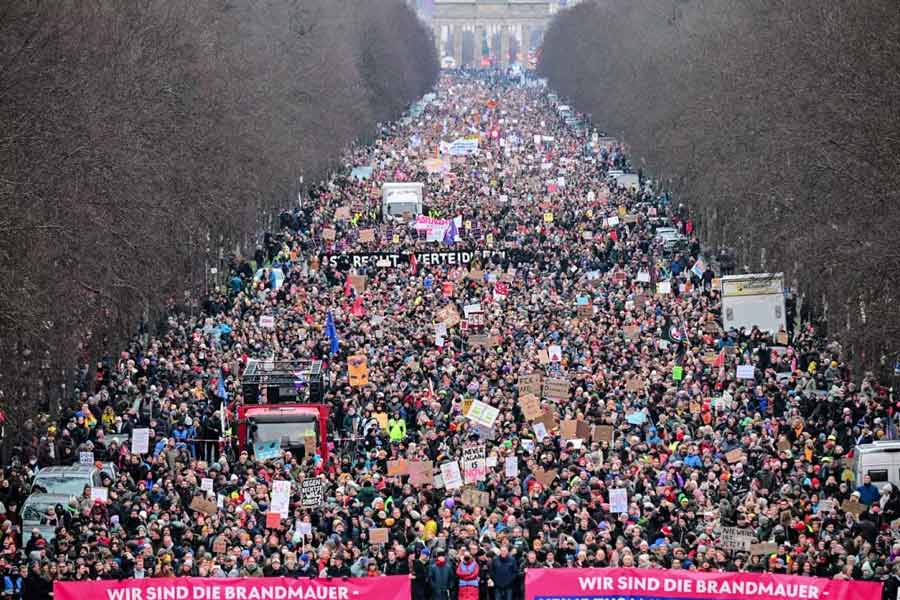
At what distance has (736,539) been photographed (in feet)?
76.7

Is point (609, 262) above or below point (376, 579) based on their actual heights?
above

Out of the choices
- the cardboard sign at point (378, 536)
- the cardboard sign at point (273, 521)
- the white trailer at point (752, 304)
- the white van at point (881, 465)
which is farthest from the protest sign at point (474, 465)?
the white trailer at point (752, 304)

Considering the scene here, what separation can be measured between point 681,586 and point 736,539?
2693 millimetres

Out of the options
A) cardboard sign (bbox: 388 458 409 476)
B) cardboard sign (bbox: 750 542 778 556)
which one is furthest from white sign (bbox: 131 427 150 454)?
cardboard sign (bbox: 750 542 778 556)

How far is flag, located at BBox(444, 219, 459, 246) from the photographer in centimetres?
5369

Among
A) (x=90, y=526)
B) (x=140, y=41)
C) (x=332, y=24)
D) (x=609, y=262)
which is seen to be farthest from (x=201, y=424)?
(x=332, y=24)

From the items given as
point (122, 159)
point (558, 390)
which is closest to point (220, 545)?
point (558, 390)

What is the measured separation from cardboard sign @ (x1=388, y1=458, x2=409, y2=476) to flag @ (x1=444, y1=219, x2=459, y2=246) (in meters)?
27.0

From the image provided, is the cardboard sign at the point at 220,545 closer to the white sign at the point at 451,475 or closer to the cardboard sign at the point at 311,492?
the cardboard sign at the point at 311,492

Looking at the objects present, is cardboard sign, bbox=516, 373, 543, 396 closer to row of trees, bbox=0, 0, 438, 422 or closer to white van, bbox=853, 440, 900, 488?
white van, bbox=853, 440, 900, 488

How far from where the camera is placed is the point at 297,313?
41969 mm

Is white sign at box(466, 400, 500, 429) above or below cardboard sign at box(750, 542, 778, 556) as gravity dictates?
above

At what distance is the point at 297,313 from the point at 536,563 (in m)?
20.5

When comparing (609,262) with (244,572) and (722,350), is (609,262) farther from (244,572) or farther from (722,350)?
(244,572)
